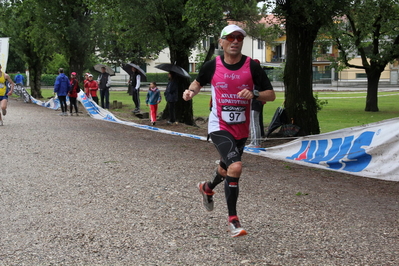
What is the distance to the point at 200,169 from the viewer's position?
970cm

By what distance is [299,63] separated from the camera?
1358 cm

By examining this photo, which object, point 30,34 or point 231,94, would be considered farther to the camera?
point 30,34

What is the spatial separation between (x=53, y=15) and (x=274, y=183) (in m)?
24.0

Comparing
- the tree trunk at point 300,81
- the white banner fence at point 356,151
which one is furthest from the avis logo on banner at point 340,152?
the tree trunk at point 300,81

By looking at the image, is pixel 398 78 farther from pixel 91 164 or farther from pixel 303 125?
pixel 91 164

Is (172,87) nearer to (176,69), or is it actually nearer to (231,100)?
(176,69)

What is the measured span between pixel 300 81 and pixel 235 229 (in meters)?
9.00

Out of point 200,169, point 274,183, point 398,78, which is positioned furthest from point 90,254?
point 398,78

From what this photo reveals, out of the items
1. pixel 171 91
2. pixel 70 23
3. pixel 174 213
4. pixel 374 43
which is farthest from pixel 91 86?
pixel 174 213

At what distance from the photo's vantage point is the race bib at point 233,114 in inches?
221

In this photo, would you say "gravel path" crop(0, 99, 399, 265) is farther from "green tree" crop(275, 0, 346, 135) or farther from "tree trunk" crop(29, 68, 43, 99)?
"tree trunk" crop(29, 68, 43, 99)

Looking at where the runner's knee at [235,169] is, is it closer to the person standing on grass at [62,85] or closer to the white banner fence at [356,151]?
the white banner fence at [356,151]

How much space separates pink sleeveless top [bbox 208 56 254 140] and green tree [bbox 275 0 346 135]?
7.31m

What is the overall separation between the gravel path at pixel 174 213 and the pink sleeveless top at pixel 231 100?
1056mm
